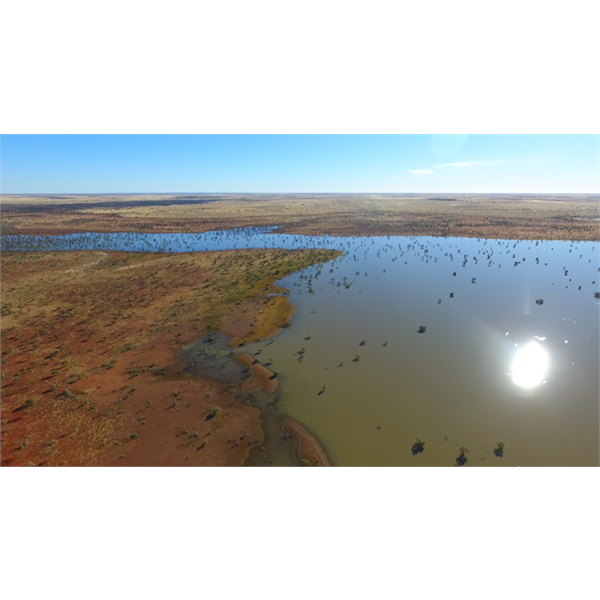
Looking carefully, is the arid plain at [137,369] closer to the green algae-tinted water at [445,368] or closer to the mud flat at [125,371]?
the mud flat at [125,371]

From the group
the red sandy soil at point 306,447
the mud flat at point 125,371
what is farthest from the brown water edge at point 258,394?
the mud flat at point 125,371

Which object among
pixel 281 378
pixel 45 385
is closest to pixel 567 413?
pixel 281 378

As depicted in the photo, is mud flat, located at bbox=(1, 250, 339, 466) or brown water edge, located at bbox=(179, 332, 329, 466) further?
mud flat, located at bbox=(1, 250, 339, 466)

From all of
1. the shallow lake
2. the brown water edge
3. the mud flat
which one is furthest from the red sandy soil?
the mud flat

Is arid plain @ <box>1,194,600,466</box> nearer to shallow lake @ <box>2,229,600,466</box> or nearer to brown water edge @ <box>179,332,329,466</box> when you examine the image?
brown water edge @ <box>179,332,329,466</box>

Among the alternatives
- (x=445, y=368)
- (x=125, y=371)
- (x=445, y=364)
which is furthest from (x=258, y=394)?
(x=445, y=364)
